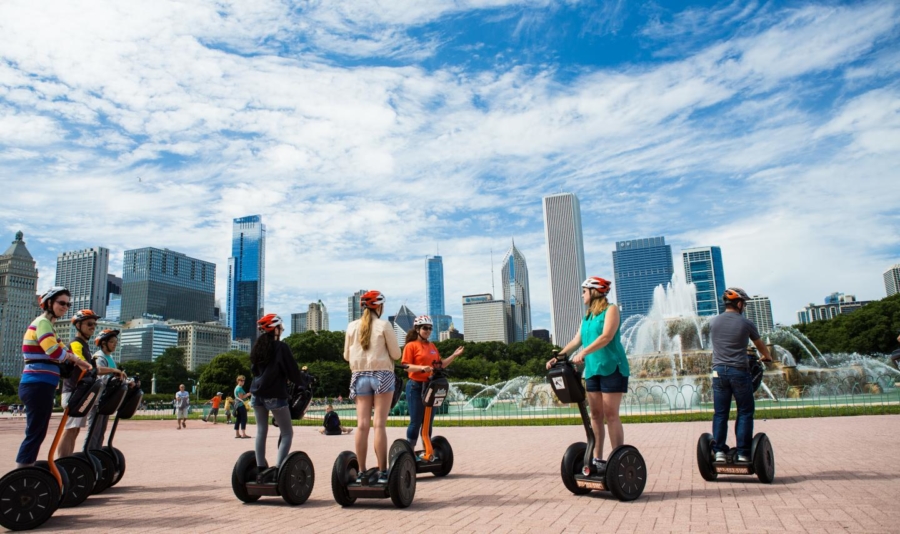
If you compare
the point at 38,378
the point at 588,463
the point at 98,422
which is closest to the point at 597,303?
the point at 588,463

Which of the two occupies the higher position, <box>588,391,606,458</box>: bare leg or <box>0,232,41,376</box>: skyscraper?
<box>0,232,41,376</box>: skyscraper

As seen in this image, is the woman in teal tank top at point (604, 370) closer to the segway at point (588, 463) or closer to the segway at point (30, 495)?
the segway at point (588, 463)

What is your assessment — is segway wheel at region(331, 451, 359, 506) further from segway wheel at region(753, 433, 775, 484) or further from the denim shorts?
segway wheel at region(753, 433, 775, 484)

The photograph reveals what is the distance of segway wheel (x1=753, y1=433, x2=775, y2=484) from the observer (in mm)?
6711

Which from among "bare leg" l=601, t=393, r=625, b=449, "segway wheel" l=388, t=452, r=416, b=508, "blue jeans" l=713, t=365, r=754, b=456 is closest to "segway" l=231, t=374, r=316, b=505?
"segway wheel" l=388, t=452, r=416, b=508

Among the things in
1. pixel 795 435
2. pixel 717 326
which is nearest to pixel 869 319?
pixel 795 435

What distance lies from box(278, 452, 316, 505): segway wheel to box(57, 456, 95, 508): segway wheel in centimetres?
220

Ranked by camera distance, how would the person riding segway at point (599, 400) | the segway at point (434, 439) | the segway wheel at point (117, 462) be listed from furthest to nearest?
the segway wheel at point (117, 462) < the segway at point (434, 439) < the person riding segway at point (599, 400)

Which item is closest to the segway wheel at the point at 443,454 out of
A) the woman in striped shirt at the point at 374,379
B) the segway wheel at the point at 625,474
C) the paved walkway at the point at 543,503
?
the paved walkway at the point at 543,503

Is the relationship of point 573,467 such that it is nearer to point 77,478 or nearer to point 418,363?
point 418,363

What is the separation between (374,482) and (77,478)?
3.22 meters

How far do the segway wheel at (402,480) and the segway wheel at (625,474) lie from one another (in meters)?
1.84

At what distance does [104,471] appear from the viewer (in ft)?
24.8

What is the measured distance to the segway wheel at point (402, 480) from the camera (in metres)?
5.96
